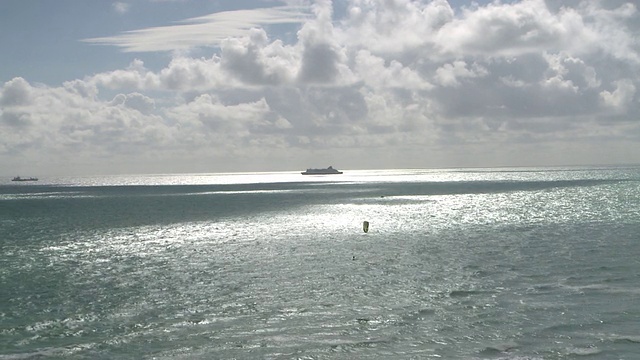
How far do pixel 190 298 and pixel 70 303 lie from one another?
18.4 ft

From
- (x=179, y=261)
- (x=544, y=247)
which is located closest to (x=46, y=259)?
(x=179, y=261)

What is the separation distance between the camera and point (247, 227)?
71750 millimetres

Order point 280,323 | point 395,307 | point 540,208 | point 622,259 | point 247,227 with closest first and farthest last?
point 280,323
point 395,307
point 622,259
point 247,227
point 540,208

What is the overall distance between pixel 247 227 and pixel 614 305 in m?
50.6

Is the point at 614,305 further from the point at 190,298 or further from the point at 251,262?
the point at 251,262

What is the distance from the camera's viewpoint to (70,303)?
29406 mm

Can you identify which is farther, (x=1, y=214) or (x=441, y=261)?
(x=1, y=214)

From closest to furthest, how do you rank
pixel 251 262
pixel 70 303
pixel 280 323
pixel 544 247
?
pixel 280 323
pixel 70 303
pixel 251 262
pixel 544 247

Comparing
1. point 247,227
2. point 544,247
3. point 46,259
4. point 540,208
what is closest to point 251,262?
point 46,259

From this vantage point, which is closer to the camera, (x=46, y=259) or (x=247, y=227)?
(x=46, y=259)

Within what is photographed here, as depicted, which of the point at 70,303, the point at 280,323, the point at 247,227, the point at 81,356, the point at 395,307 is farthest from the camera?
the point at 247,227

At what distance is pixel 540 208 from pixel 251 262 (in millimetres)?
60948

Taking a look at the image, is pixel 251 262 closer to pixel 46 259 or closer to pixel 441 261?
pixel 441 261

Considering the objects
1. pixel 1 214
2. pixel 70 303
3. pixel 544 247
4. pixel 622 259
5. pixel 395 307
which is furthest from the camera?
pixel 1 214
